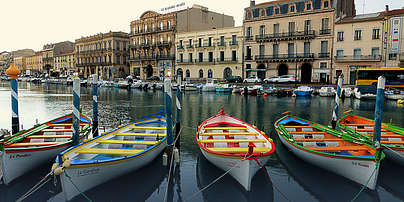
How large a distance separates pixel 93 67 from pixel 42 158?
78275 millimetres

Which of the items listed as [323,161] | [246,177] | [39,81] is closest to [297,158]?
[323,161]

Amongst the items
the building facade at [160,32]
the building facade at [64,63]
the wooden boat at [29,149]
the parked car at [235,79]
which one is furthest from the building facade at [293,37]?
the building facade at [64,63]

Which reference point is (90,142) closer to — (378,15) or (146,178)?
(146,178)

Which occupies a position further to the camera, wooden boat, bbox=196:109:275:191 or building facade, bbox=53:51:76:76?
building facade, bbox=53:51:76:76

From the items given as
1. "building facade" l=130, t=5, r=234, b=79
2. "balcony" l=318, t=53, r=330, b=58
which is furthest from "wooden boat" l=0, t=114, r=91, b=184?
"building facade" l=130, t=5, r=234, b=79

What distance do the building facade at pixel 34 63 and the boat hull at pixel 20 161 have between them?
121 m

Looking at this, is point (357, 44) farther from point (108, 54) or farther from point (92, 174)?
point (108, 54)

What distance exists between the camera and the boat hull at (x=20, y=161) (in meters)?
8.60

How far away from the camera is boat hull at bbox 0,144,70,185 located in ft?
28.2

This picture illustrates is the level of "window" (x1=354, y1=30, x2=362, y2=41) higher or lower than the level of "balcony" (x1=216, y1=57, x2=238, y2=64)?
higher

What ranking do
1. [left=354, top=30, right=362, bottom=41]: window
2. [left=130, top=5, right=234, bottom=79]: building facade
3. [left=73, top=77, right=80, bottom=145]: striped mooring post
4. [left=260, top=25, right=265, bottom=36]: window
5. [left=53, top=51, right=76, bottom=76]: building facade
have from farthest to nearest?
[left=53, top=51, right=76, bottom=76]: building facade → [left=130, top=5, right=234, bottom=79]: building facade → [left=260, top=25, right=265, bottom=36]: window → [left=354, top=30, right=362, bottom=41]: window → [left=73, top=77, right=80, bottom=145]: striped mooring post

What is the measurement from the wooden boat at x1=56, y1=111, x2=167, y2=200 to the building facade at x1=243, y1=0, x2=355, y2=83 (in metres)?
38.8

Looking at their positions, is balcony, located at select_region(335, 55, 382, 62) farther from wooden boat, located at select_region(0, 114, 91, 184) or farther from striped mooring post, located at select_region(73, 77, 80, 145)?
striped mooring post, located at select_region(73, 77, 80, 145)

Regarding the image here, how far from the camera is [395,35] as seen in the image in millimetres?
37844
